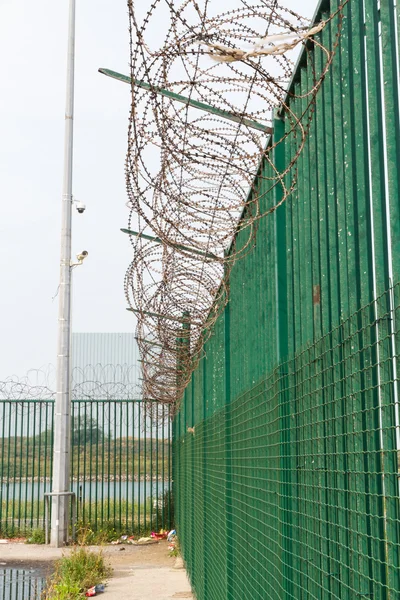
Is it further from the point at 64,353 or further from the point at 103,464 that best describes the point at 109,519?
the point at 64,353

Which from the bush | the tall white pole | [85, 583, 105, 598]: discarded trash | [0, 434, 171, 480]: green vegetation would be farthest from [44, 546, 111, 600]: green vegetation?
[0, 434, 171, 480]: green vegetation

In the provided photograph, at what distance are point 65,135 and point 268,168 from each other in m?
15.1

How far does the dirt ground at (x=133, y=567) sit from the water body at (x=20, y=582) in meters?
0.27

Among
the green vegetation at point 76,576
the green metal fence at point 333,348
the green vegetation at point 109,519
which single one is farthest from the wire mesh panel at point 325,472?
the green vegetation at point 109,519

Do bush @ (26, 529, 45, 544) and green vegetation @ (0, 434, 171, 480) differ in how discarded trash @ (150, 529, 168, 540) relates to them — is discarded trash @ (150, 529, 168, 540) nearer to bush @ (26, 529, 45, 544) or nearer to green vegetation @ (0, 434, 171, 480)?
green vegetation @ (0, 434, 171, 480)

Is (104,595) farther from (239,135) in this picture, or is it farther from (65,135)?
(65,135)

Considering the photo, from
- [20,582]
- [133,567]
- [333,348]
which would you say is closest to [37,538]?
[133,567]

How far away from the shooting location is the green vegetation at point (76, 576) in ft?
32.8

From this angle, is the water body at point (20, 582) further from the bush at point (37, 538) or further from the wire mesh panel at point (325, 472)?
the wire mesh panel at point (325, 472)

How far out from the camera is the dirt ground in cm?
1065

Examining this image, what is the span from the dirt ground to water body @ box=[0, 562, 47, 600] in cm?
27

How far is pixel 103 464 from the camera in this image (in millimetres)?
19062

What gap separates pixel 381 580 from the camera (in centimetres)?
236

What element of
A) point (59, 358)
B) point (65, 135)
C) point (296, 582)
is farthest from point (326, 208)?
point (65, 135)
